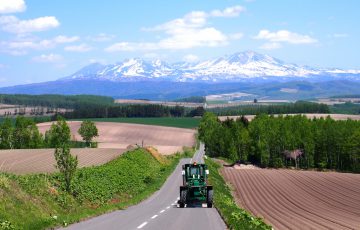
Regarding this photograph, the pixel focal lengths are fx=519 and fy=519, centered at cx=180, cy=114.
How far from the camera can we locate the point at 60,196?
1409 inches

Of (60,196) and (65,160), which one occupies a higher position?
(65,160)

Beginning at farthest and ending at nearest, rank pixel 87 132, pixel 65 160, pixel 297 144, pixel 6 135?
pixel 87 132, pixel 6 135, pixel 297 144, pixel 65 160

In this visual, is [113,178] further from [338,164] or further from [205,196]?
[338,164]

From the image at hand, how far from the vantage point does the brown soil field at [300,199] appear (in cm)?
3850

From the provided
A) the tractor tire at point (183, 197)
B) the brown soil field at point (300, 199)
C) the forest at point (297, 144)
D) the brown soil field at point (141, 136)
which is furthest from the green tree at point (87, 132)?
the tractor tire at point (183, 197)

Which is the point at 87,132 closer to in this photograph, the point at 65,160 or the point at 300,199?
the point at 300,199

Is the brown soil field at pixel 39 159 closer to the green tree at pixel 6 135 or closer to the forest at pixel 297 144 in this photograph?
the forest at pixel 297 144

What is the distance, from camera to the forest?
11762cm

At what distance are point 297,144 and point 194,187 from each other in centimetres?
9024

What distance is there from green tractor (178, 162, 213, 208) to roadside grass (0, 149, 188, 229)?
15.3 ft

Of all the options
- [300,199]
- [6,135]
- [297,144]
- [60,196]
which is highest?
[60,196]

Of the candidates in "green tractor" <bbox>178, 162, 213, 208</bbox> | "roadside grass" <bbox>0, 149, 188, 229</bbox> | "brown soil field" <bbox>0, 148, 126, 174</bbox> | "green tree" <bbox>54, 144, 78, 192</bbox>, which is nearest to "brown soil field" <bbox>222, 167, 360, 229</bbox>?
"green tractor" <bbox>178, 162, 213, 208</bbox>

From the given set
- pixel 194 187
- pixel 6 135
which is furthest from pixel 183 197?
pixel 6 135

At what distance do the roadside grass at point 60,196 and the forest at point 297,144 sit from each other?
67.3 meters
